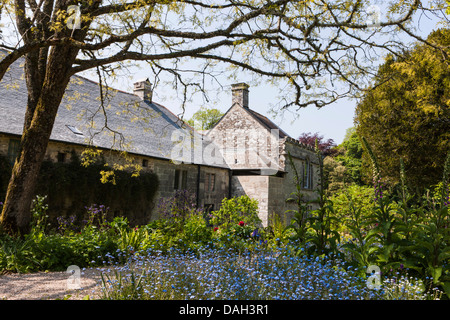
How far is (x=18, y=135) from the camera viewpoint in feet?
30.6

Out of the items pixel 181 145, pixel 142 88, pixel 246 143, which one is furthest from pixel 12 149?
pixel 246 143

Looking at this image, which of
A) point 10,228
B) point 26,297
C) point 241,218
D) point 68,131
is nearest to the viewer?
point 26,297

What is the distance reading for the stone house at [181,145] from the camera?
1134 cm

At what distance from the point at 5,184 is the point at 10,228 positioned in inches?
138

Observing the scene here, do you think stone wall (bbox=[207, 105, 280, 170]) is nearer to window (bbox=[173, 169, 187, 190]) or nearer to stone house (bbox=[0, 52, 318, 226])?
stone house (bbox=[0, 52, 318, 226])

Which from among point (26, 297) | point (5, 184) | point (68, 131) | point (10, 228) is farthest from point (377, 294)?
point (68, 131)

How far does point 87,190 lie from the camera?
11.1 m

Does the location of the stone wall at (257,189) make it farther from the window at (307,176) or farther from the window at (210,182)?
the window at (307,176)

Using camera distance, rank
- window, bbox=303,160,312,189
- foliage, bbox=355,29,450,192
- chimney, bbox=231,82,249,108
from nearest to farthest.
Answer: foliage, bbox=355,29,450,192 < chimney, bbox=231,82,249,108 < window, bbox=303,160,312,189

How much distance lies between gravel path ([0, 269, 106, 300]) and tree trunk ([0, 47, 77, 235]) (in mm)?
1489

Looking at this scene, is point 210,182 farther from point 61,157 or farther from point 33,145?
point 33,145

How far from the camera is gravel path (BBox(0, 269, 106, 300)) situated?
416 centimetres

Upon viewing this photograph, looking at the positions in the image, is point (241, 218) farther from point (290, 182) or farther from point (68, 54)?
point (290, 182)

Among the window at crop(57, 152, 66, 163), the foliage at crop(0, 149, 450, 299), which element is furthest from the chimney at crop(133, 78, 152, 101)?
the foliage at crop(0, 149, 450, 299)
